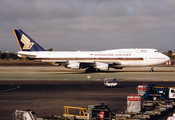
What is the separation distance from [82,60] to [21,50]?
1797cm

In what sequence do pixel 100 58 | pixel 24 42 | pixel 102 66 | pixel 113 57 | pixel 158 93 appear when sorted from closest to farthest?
pixel 158 93, pixel 102 66, pixel 113 57, pixel 100 58, pixel 24 42

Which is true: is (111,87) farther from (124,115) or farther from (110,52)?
(110,52)

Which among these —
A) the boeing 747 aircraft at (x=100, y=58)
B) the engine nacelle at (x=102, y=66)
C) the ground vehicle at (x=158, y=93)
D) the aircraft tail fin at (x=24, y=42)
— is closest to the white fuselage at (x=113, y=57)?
the boeing 747 aircraft at (x=100, y=58)

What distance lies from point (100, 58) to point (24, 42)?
21778mm

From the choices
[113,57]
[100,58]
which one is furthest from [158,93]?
[100,58]

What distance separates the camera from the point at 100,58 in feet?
201

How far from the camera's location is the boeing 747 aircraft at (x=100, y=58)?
59.1 meters

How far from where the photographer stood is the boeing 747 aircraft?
5911 centimetres

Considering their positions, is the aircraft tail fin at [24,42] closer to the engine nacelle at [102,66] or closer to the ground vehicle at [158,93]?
the engine nacelle at [102,66]

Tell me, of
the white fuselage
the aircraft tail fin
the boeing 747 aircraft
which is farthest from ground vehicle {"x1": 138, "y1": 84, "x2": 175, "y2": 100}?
the aircraft tail fin

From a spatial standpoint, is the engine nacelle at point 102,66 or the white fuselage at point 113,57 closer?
the engine nacelle at point 102,66

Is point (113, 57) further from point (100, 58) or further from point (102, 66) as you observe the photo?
point (102, 66)

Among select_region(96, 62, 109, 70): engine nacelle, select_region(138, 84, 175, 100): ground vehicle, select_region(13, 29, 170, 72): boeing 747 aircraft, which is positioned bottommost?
select_region(138, 84, 175, 100): ground vehicle

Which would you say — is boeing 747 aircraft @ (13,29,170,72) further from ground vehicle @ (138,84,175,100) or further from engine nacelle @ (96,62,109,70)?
ground vehicle @ (138,84,175,100)
